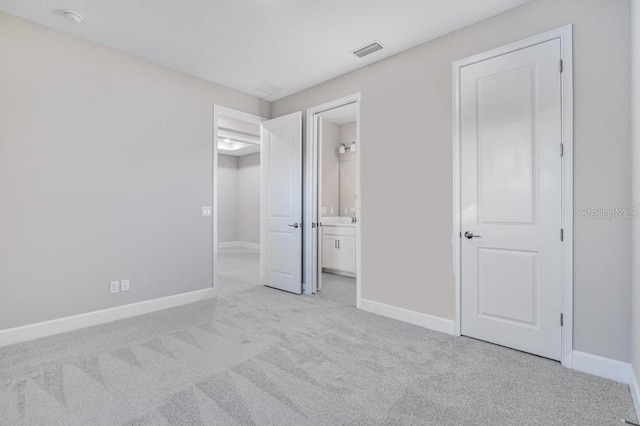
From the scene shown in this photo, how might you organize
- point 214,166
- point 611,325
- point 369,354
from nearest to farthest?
point 611,325 < point 369,354 < point 214,166

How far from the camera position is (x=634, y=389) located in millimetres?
1887

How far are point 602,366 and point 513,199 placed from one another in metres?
1.31

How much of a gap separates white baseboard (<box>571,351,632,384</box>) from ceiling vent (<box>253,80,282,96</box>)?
4203 millimetres

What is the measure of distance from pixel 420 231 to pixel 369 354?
4.31ft

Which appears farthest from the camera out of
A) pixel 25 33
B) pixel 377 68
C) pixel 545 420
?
pixel 377 68

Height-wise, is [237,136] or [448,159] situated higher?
[237,136]

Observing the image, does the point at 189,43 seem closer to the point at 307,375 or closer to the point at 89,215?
the point at 89,215

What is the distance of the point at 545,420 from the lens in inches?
66.8

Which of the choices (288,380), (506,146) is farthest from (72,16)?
(506,146)

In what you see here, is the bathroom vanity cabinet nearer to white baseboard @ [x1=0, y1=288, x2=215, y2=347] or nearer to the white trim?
white baseboard @ [x1=0, y1=288, x2=215, y2=347]

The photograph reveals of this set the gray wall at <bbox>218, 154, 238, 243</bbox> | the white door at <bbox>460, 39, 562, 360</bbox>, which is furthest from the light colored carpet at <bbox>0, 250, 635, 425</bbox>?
the gray wall at <bbox>218, 154, 238, 243</bbox>

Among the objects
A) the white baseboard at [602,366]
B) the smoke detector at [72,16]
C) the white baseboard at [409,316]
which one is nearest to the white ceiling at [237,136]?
the smoke detector at [72,16]

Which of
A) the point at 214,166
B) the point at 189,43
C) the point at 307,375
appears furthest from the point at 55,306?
the point at 189,43

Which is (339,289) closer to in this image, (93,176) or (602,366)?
(602,366)
